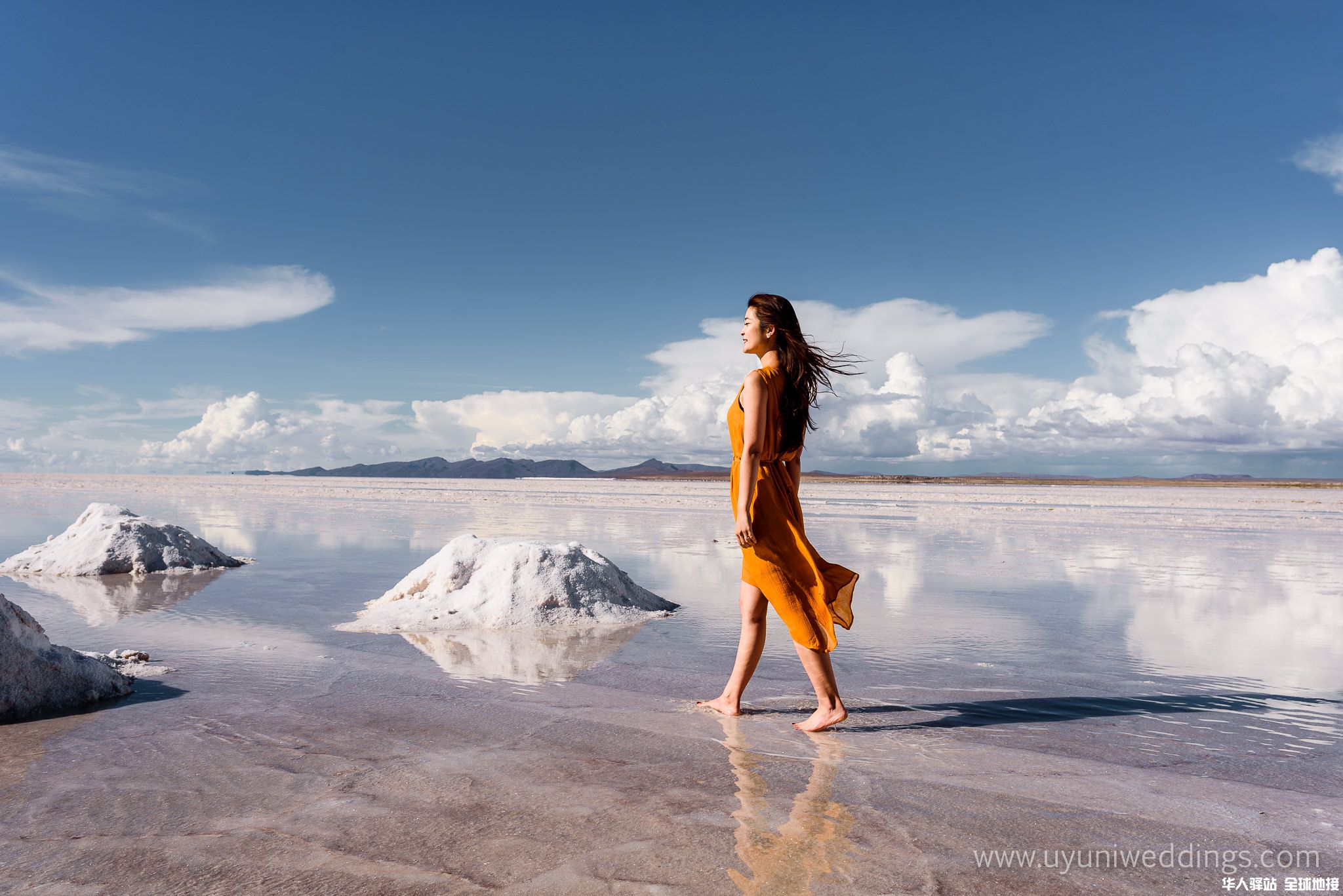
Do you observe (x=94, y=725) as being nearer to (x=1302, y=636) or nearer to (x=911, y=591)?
(x=911, y=591)

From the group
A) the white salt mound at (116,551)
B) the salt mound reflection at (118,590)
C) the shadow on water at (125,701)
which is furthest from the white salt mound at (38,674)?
the white salt mound at (116,551)

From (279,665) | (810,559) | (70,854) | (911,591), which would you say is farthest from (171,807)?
(911,591)

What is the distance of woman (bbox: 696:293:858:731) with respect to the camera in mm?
3660

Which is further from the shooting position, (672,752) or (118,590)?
(118,590)

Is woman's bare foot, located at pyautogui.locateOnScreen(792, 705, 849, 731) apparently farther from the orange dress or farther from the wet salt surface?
the orange dress

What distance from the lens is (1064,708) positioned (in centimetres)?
415

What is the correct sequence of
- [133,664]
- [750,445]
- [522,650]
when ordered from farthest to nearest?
[522,650]
[133,664]
[750,445]

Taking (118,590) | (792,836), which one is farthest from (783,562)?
(118,590)

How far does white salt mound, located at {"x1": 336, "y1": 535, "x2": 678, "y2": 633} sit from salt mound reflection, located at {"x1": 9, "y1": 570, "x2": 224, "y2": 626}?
6.47 feet

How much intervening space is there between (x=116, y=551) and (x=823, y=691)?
8750 mm

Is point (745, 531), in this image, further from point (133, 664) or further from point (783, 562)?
point (133, 664)

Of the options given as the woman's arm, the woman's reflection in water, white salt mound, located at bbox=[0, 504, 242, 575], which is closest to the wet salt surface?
the woman's reflection in water

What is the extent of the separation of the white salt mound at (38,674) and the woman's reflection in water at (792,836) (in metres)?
3.25

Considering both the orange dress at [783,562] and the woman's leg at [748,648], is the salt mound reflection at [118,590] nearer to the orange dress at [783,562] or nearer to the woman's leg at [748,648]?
the woman's leg at [748,648]
